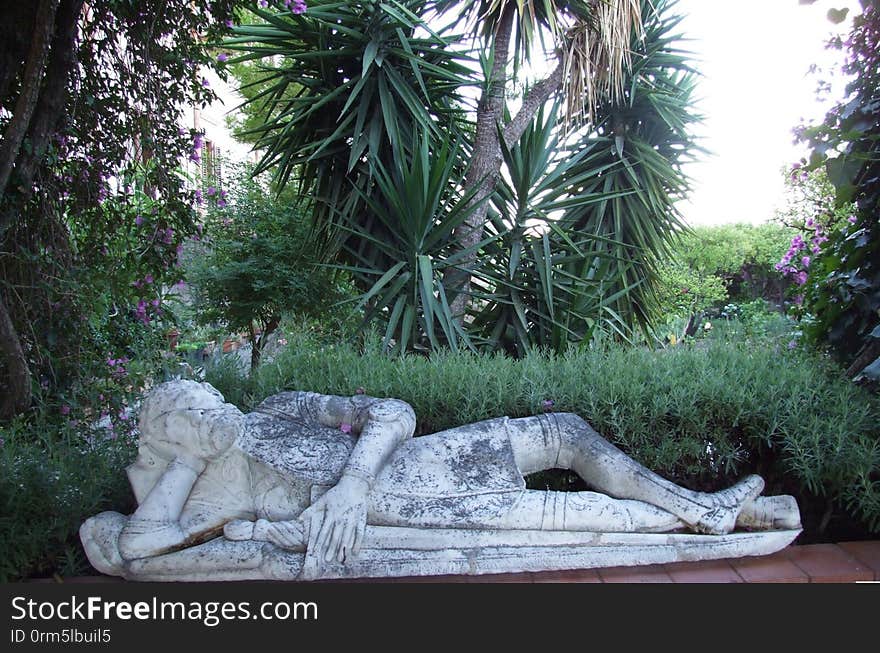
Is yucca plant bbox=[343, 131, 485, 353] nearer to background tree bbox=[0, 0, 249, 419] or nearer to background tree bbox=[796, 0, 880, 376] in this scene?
background tree bbox=[0, 0, 249, 419]

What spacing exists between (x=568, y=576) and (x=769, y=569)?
71 cm

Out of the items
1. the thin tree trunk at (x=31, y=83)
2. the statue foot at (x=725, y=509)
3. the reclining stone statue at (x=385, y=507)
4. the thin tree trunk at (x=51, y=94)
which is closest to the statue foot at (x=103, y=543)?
the reclining stone statue at (x=385, y=507)

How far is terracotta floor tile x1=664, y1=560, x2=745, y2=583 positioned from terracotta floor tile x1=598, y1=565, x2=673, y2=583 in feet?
0.10

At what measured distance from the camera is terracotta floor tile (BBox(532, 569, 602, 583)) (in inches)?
87.5

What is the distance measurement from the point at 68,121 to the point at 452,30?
255 centimetres

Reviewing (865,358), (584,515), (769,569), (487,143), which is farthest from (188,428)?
(487,143)

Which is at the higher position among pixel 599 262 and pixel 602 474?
pixel 599 262

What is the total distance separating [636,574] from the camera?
7.39ft

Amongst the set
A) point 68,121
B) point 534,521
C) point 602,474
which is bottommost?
point 534,521

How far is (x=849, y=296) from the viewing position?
121 inches

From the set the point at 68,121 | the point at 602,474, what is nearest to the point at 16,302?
the point at 68,121

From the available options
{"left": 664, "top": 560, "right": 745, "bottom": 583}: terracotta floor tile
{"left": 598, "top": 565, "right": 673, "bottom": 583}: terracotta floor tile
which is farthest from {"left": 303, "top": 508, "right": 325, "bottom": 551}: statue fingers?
{"left": 664, "top": 560, "right": 745, "bottom": 583}: terracotta floor tile

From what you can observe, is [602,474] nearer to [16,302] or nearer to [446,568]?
[446,568]

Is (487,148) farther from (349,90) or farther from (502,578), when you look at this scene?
(502,578)
